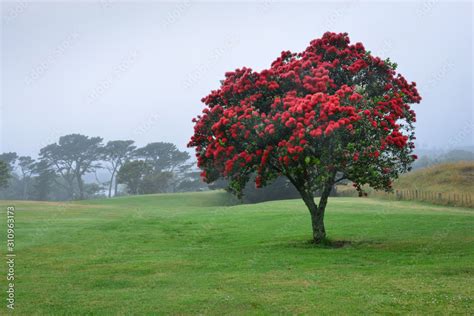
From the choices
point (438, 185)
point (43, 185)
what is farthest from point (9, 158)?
point (438, 185)

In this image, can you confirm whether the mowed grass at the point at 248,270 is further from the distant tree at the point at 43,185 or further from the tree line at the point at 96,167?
the distant tree at the point at 43,185

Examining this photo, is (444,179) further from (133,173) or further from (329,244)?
(133,173)

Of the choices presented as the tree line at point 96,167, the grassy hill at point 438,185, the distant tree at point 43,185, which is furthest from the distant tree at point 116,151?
the grassy hill at point 438,185

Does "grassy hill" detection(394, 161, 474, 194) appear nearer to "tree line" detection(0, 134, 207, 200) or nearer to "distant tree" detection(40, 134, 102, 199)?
"tree line" detection(0, 134, 207, 200)

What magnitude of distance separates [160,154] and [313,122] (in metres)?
144

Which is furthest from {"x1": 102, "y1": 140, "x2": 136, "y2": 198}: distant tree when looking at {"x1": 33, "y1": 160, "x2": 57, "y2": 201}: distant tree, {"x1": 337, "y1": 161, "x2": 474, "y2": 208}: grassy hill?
{"x1": 337, "y1": 161, "x2": 474, "y2": 208}: grassy hill

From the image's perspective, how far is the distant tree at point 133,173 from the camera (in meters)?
132

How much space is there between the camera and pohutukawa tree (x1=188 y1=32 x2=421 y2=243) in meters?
21.6

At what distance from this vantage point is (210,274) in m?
18.6

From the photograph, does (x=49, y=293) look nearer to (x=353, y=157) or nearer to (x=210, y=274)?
(x=210, y=274)

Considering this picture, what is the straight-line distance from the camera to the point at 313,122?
21234 mm

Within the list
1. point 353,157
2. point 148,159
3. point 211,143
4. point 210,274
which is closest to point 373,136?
point 353,157

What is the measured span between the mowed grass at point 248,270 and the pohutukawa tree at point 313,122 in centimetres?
392

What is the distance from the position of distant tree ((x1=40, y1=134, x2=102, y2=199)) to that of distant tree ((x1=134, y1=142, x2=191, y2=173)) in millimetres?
14410
